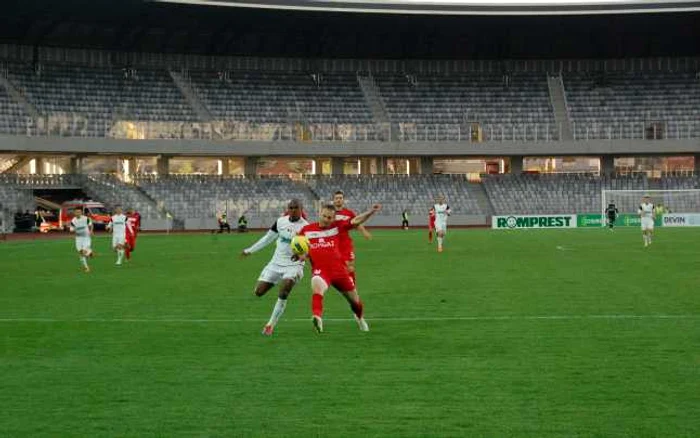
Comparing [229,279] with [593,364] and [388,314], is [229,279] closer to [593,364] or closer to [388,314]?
[388,314]

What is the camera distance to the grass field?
28.2ft

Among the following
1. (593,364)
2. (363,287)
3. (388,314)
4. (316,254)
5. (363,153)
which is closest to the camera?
(593,364)

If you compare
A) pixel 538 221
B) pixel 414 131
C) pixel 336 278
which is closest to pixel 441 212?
pixel 336 278

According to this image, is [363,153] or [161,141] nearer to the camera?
[161,141]

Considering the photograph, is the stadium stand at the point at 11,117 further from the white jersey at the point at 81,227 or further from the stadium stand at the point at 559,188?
the white jersey at the point at 81,227

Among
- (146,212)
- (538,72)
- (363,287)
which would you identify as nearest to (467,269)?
(363,287)

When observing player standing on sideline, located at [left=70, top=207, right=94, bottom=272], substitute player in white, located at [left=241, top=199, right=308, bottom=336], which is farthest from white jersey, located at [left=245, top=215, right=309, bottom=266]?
player standing on sideline, located at [left=70, top=207, right=94, bottom=272]

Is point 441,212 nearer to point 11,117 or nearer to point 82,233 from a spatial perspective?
point 82,233

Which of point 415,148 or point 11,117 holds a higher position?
point 11,117

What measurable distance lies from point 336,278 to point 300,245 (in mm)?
706

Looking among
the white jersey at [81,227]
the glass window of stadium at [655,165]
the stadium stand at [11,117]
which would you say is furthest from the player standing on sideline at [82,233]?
the glass window of stadium at [655,165]

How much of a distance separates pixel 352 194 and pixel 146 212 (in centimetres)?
1503

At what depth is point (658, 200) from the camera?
66500mm

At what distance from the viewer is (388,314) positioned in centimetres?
1648
